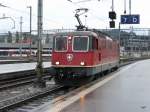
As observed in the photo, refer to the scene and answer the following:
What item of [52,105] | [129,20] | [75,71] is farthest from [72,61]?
[129,20]

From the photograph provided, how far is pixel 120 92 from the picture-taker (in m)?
19.7

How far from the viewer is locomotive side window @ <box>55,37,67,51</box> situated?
24125 millimetres

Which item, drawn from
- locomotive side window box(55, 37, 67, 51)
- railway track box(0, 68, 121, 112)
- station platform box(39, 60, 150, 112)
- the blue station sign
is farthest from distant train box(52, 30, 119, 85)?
the blue station sign

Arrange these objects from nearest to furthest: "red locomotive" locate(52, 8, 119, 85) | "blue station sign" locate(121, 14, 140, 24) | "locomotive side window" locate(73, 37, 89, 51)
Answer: "red locomotive" locate(52, 8, 119, 85) → "locomotive side window" locate(73, 37, 89, 51) → "blue station sign" locate(121, 14, 140, 24)

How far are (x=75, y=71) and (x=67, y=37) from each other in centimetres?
200

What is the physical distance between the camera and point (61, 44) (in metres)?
24.2

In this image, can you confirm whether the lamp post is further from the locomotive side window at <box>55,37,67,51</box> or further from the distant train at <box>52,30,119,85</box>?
the locomotive side window at <box>55,37,67,51</box>

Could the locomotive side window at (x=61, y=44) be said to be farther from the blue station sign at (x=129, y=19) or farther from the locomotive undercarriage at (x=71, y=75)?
the blue station sign at (x=129, y=19)

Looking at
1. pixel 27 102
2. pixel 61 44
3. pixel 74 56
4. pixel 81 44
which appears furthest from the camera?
Answer: pixel 61 44

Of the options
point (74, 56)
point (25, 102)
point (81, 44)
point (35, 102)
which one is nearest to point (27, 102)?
point (25, 102)

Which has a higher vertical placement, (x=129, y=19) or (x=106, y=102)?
(x=129, y=19)

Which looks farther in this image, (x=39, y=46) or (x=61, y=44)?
(x=61, y=44)

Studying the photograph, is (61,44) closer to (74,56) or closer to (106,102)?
(74,56)

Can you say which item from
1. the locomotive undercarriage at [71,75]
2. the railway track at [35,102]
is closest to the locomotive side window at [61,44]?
the locomotive undercarriage at [71,75]
